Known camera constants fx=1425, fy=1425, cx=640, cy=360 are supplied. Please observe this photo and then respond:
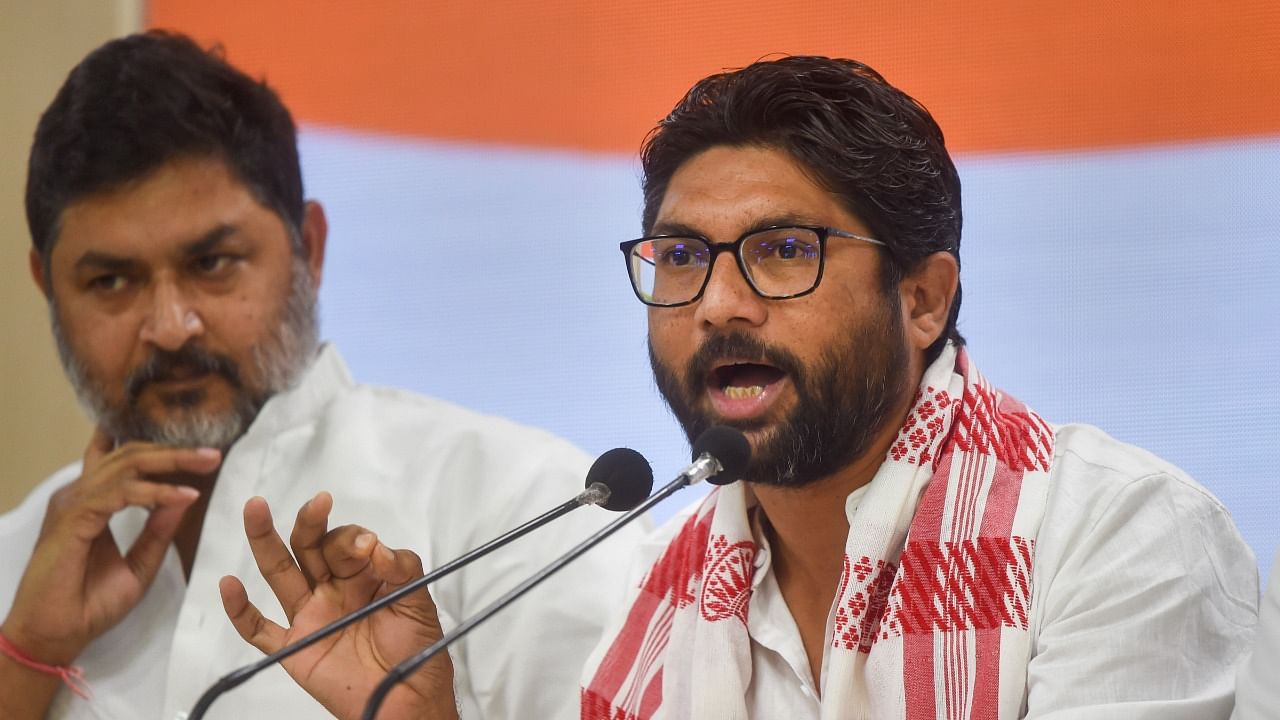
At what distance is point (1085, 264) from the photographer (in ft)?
8.63

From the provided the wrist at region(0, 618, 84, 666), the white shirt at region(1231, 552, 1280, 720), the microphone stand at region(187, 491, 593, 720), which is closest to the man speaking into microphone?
the white shirt at region(1231, 552, 1280, 720)

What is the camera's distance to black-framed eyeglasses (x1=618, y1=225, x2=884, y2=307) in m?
2.05

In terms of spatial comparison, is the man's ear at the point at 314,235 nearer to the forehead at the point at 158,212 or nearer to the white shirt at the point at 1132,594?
the forehead at the point at 158,212

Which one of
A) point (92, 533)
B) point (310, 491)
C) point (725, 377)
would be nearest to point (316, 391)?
point (310, 491)

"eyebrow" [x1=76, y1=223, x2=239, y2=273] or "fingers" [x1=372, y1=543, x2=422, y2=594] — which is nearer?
"fingers" [x1=372, y1=543, x2=422, y2=594]

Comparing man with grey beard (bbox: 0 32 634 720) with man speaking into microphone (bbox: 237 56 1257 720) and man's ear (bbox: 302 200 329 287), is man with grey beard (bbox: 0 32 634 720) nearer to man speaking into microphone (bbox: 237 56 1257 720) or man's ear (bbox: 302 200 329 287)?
man's ear (bbox: 302 200 329 287)

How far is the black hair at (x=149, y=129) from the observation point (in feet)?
9.13

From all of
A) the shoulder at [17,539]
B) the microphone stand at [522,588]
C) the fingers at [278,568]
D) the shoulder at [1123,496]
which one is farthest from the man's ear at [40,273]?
the shoulder at [1123,496]

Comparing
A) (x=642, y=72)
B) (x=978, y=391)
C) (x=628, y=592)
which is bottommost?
(x=628, y=592)

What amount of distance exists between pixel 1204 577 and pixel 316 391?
1.78 m

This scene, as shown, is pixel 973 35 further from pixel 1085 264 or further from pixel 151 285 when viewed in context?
pixel 151 285

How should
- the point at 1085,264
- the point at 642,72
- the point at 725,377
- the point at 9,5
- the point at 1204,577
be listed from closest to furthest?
the point at 1204,577, the point at 725,377, the point at 1085,264, the point at 642,72, the point at 9,5

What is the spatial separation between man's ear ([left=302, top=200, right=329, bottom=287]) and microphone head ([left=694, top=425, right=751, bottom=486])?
141 centimetres

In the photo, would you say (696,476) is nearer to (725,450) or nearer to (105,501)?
(725,450)
